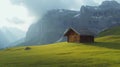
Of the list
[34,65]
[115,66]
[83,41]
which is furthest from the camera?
[83,41]

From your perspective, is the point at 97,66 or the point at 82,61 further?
the point at 82,61

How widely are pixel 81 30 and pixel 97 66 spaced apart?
61034 mm

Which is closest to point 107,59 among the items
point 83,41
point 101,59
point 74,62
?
point 101,59

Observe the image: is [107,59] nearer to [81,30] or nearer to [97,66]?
[97,66]

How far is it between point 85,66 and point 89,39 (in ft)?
195

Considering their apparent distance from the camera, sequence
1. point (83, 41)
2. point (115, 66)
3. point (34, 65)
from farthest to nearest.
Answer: point (83, 41)
point (34, 65)
point (115, 66)

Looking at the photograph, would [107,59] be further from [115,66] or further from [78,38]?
[78,38]

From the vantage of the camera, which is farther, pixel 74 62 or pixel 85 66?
pixel 74 62

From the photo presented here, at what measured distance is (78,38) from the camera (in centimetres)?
11669

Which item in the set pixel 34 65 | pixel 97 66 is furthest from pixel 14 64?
pixel 97 66

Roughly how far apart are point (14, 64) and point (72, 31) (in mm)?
60320

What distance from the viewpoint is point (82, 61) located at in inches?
2501

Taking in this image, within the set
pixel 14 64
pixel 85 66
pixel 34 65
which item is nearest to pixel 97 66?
pixel 85 66

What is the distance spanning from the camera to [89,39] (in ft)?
384
